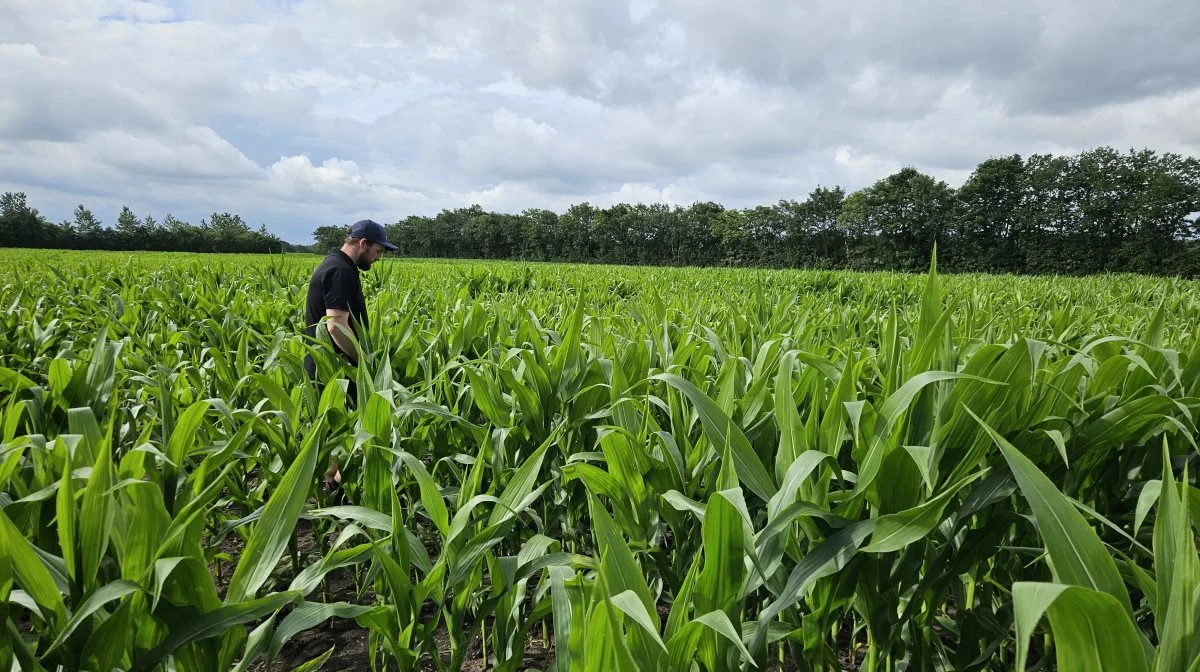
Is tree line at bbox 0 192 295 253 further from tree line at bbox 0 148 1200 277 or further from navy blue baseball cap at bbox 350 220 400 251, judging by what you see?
navy blue baseball cap at bbox 350 220 400 251

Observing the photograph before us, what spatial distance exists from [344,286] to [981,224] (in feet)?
185

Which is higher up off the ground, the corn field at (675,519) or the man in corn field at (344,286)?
the man in corn field at (344,286)

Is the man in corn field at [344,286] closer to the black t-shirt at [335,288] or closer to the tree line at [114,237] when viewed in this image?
the black t-shirt at [335,288]

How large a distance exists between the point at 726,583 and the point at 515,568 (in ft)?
1.43

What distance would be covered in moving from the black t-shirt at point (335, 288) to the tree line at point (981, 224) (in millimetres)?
38162

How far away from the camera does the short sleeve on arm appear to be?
11.5 ft

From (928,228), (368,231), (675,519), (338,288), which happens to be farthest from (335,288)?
(928,228)

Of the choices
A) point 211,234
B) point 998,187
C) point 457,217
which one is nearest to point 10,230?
point 211,234

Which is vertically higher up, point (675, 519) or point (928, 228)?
point (928, 228)

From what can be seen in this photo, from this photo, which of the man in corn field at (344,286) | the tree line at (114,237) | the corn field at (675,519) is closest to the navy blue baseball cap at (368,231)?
the man in corn field at (344,286)

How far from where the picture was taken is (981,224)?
47.7 m

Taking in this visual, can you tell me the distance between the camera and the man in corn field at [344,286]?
3.44 metres

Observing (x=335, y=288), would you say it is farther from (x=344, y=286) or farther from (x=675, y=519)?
(x=675, y=519)

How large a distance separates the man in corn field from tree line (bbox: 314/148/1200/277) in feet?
124
